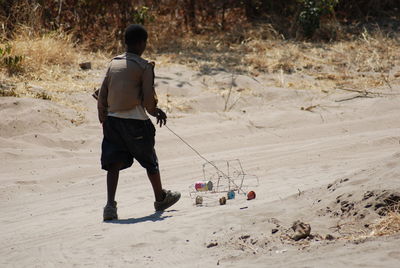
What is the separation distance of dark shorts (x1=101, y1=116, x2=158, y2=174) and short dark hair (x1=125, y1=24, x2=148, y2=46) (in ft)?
2.09

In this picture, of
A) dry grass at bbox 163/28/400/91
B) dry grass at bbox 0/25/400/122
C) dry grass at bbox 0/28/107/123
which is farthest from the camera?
dry grass at bbox 163/28/400/91

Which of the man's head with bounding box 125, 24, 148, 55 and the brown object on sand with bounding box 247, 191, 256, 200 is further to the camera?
the brown object on sand with bounding box 247, 191, 256, 200

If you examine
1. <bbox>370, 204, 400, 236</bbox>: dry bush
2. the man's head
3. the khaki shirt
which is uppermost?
the man's head

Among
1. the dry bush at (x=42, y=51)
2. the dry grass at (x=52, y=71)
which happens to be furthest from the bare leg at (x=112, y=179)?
the dry bush at (x=42, y=51)

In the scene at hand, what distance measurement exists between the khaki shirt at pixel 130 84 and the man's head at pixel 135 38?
0.06 meters

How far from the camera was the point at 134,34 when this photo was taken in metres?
5.68

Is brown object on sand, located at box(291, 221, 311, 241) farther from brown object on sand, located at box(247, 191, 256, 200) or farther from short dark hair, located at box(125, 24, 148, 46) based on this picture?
short dark hair, located at box(125, 24, 148, 46)

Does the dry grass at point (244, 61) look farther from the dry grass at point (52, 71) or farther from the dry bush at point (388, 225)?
the dry bush at point (388, 225)

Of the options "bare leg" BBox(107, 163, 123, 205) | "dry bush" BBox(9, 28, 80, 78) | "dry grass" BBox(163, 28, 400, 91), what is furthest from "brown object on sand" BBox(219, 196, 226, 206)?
"dry grass" BBox(163, 28, 400, 91)

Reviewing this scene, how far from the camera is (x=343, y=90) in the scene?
1125 centimetres

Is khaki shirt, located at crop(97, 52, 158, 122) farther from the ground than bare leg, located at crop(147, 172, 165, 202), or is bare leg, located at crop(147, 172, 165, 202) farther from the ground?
khaki shirt, located at crop(97, 52, 158, 122)

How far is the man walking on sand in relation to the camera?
18.5 ft

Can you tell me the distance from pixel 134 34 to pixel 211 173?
2.42 m

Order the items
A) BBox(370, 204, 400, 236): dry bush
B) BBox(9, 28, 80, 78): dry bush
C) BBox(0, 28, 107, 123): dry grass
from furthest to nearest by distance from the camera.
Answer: BBox(9, 28, 80, 78): dry bush
BBox(0, 28, 107, 123): dry grass
BBox(370, 204, 400, 236): dry bush
